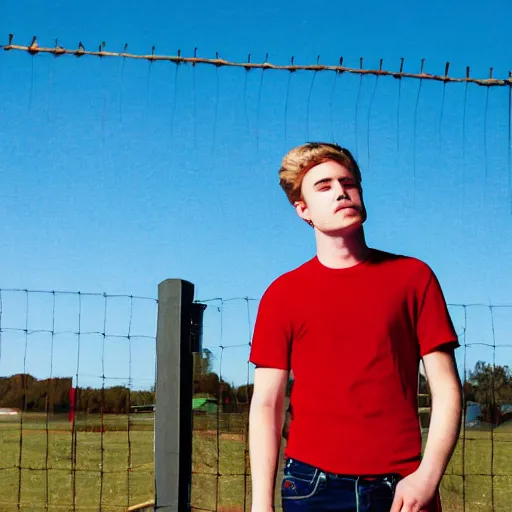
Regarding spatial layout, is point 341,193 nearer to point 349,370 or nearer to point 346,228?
point 346,228

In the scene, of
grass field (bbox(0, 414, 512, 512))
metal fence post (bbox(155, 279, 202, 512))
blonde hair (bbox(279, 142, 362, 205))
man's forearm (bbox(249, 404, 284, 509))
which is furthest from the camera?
grass field (bbox(0, 414, 512, 512))

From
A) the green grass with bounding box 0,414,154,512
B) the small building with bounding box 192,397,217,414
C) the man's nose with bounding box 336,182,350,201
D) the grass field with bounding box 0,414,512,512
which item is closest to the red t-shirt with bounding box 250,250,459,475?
the man's nose with bounding box 336,182,350,201

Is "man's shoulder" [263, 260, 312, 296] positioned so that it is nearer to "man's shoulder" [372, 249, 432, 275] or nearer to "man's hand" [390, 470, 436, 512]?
"man's shoulder" [372, 249, 432, 275]

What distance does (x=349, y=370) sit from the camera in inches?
100.0

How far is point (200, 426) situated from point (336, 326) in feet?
6.51

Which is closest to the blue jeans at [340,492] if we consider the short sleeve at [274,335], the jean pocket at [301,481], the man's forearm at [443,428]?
the jean pocket at [301,481]

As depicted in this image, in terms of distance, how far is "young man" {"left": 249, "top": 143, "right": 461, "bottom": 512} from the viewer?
2473 mm

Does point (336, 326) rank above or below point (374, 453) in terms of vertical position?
above

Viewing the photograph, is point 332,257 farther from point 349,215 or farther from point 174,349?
point 174,349

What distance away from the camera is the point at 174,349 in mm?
3961

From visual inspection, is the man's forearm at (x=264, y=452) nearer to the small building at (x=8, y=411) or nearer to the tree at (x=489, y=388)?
the tree at (x=489, y=388)

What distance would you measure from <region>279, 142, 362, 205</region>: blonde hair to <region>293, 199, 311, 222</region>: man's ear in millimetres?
17

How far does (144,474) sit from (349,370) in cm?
860

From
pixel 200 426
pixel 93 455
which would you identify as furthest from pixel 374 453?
pixel 93 455
